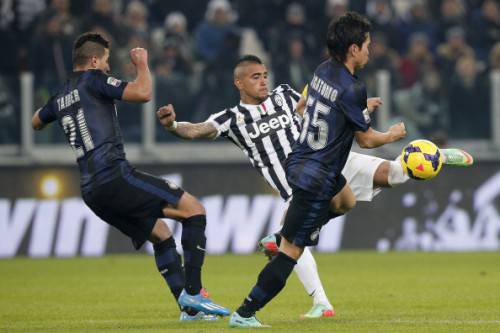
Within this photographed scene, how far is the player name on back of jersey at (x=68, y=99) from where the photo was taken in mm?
9531

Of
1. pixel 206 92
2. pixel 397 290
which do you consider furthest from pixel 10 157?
pixel 397 290

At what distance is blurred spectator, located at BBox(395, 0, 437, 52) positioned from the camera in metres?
20.0

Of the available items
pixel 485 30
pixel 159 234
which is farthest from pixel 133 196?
pixel 485 30

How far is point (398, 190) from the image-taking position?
18.2 m

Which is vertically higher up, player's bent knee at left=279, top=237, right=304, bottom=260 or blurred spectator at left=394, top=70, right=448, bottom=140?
Answer: blurred spectator at left=394, top=70, right=448, bottom=140

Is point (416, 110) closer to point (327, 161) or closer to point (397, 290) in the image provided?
point (397, 290)

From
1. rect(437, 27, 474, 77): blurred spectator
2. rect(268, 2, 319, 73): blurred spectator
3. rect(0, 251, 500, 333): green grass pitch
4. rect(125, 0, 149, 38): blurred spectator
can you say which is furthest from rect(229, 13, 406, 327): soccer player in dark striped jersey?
rect(125, 0, 149, 38): blurred spectator

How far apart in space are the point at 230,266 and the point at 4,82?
4397 millimetres

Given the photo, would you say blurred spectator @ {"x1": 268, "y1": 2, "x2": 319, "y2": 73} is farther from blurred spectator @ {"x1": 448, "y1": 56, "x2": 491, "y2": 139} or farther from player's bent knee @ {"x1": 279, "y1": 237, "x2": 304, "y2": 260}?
player's bent knee @ {"x1": 279, "y1": 237, "x2": 304, "y2": 260}

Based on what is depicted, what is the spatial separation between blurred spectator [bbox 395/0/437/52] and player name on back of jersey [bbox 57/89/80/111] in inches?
436

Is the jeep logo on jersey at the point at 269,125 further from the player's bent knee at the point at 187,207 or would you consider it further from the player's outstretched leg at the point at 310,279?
the player's bent knee at the point at 187,207

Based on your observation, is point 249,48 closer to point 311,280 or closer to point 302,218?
point 311,280

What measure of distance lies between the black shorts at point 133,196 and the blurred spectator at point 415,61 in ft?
30.4

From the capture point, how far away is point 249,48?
782 inches
